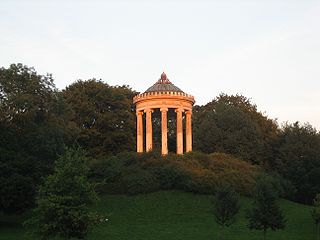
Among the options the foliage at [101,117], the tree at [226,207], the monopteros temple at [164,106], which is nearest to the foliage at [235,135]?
the monopteros temple at [164,106]

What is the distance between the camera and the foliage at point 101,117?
185 ft

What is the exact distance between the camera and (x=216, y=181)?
40188 millimetres

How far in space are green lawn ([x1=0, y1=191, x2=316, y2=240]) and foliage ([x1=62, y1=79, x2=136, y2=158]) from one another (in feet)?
57.7

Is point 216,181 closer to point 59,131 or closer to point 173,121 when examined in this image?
point 59,131

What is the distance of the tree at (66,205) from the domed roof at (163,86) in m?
24.0

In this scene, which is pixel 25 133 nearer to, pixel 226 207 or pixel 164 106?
pixel 164 106

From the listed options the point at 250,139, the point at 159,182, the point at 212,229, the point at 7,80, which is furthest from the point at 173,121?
the point at 212,229

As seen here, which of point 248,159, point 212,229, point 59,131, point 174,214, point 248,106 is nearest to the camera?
point 212,229

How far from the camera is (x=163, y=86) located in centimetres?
4841

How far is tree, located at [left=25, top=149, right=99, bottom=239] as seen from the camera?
23.0 meters

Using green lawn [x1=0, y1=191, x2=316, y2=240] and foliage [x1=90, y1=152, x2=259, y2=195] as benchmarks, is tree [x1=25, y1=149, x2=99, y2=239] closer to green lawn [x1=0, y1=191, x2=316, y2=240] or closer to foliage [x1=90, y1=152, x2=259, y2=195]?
green lawn [x1=0, y1=191, x2=316, y2=240]

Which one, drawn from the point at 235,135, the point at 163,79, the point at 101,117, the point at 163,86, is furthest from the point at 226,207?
the point at 101,117

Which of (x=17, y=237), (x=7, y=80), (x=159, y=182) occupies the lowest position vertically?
(x=17, y=237)

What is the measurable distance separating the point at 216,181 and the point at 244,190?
2.45 m
